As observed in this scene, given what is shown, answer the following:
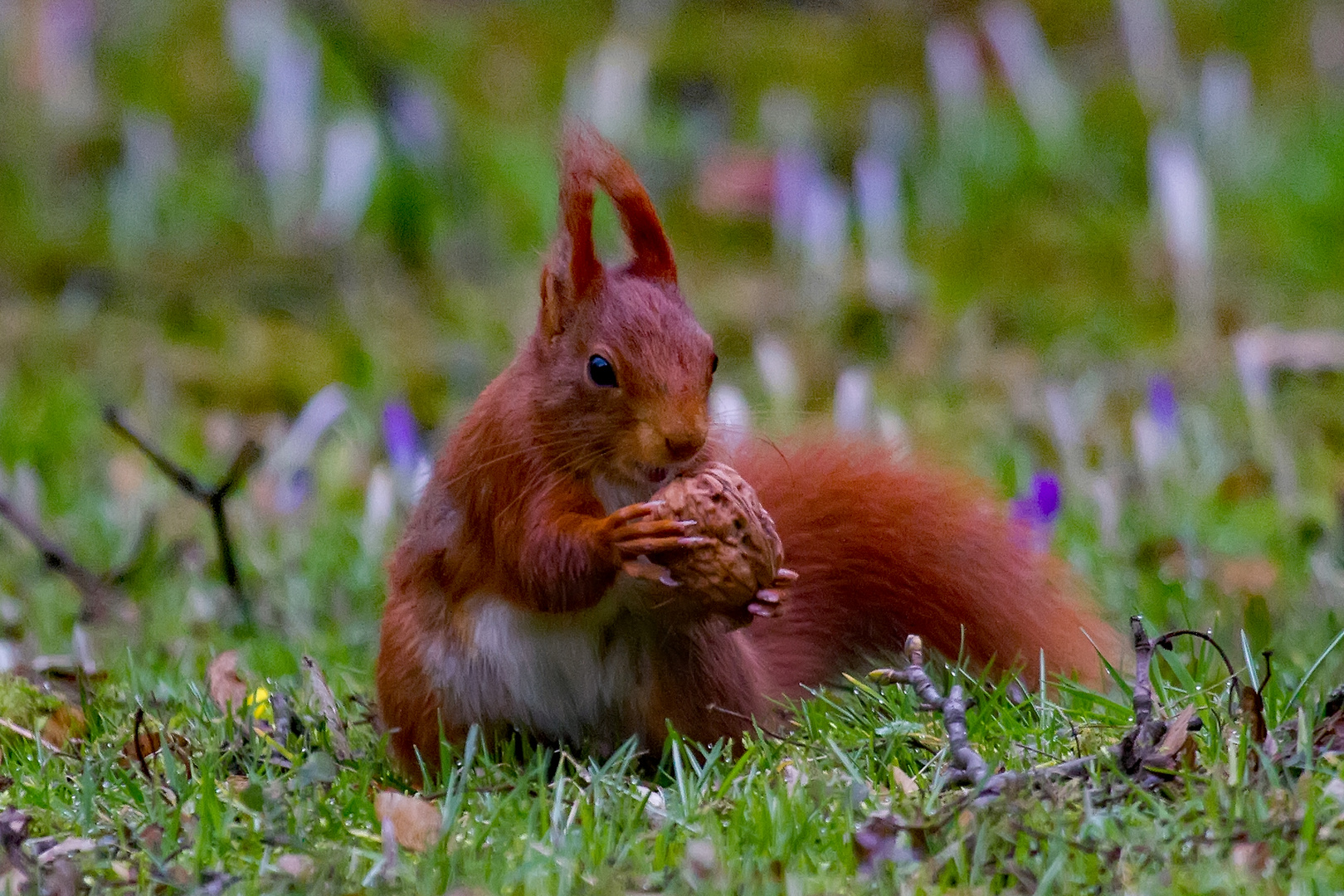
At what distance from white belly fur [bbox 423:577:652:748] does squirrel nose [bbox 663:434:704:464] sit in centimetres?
19

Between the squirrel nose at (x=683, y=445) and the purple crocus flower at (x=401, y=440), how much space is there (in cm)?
172

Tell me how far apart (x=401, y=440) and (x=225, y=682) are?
3.30 ft

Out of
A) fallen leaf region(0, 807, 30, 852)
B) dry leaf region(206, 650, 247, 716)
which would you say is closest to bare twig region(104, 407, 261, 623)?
dry leaf region(206, 650, 247, 716)

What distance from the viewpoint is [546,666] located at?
2076 millimetres

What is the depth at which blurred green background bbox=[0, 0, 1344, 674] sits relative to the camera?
3.72m

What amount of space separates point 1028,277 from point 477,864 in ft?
14.6

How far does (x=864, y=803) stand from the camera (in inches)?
73.2

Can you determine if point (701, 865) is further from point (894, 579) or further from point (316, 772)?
point (894, 579)

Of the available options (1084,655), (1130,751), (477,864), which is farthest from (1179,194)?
(477,864)

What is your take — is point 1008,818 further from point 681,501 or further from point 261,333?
point 261,333

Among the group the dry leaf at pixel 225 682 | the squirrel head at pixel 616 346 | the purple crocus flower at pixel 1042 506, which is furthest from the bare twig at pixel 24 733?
the purple crocus flower at pixel 1042 506

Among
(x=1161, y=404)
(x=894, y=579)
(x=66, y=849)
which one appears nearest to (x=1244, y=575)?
(x=1161, y=404)

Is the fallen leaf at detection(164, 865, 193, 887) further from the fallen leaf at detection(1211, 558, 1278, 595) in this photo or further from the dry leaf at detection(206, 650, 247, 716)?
the fallen leaf at detection(1211, 558, 1278, 595)

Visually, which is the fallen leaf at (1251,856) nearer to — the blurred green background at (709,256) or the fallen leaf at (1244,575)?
the blurred green background at (709,256)
